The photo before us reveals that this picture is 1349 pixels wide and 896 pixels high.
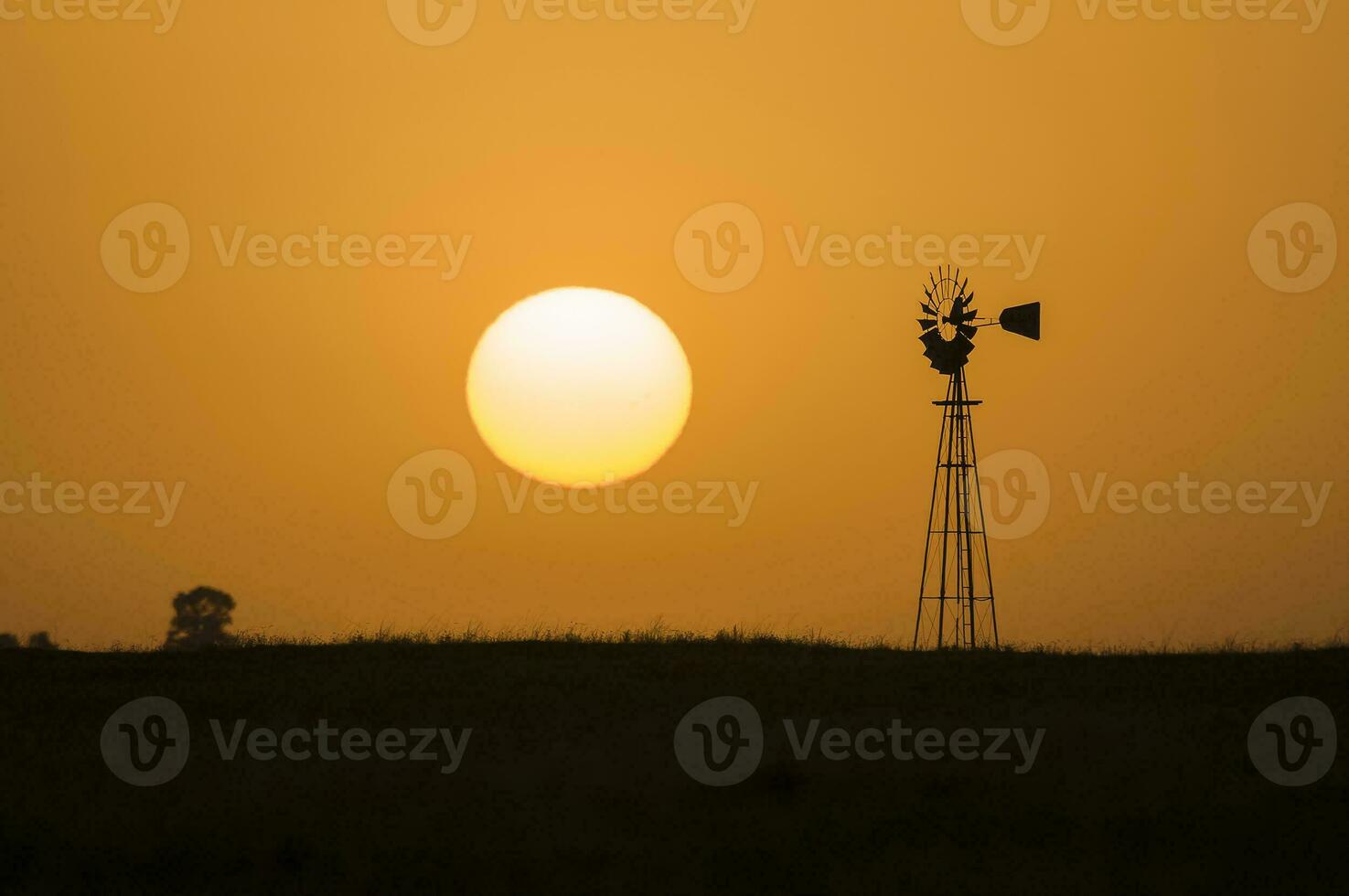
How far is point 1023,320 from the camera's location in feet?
112

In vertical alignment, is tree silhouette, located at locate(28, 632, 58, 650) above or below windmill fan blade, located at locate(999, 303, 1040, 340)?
below

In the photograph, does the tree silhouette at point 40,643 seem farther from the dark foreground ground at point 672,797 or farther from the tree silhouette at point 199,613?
the tree silhouette at point 199,613

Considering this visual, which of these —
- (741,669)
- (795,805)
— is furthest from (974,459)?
(795,805)

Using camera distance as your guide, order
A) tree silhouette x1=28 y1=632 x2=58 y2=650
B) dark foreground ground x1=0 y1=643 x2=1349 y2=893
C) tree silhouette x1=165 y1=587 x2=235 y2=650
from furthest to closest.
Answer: tree silhouette x1=165 y1=587 x2=235 y2=650 < tree silhouette x1=28 y1=632 x2=58 y2=650 < dark foreground ground x1=0 y1=643 x2=1349 y2=893

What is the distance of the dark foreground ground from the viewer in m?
15.7

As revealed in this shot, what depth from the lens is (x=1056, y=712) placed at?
21.3m

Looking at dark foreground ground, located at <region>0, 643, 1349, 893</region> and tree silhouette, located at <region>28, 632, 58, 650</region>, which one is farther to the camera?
tree silhouette, located at <region>28, 632, 58, 650</region>

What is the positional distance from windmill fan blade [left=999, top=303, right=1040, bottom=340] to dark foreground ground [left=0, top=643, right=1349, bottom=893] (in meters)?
11.2

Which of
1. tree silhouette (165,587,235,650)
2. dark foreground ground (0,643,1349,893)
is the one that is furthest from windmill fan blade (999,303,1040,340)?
tree silhouette (165,587,235,650)

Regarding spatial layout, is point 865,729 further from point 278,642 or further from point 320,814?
point 278,642

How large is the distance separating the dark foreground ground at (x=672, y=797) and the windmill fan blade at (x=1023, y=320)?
440 inches

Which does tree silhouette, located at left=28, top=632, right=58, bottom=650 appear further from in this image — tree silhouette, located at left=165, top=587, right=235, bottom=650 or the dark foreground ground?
tree silhouette, located at left=165, top=587, right=235, bottom=650

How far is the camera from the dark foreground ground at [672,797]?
15727 mm

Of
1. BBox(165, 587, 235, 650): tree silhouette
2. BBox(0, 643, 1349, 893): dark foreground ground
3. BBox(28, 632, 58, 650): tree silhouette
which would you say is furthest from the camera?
BBox(165, 587, 235, 650): tree silhouette
